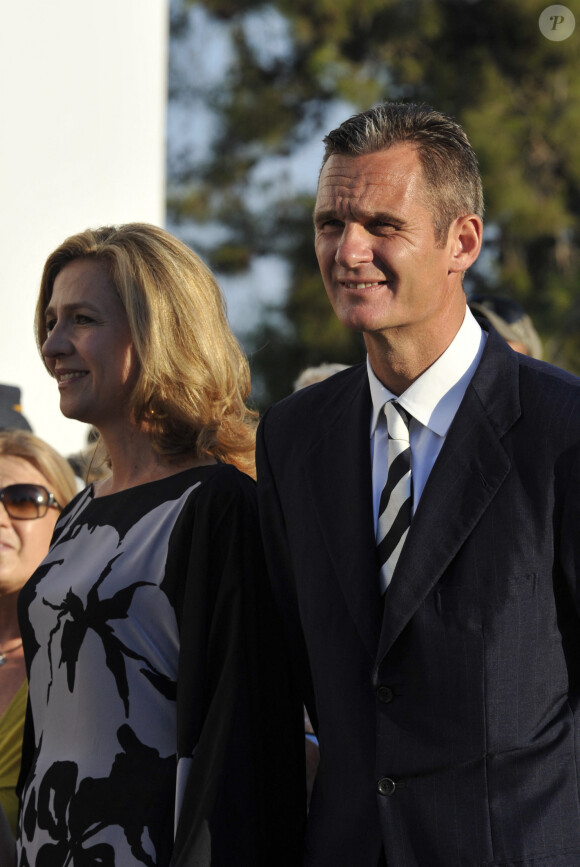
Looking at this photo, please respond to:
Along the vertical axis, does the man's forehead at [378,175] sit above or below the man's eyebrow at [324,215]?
above

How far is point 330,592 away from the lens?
207 centimetres

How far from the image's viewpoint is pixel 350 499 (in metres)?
2.09

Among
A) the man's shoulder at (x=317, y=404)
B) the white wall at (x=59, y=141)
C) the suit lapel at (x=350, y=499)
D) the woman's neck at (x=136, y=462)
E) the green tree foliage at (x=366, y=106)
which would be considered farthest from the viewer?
the green tree foliage at (x=366, y=106)

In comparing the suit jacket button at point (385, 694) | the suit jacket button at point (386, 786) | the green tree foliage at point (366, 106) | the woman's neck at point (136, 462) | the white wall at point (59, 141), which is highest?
the green tree foliage at point (366, 106)

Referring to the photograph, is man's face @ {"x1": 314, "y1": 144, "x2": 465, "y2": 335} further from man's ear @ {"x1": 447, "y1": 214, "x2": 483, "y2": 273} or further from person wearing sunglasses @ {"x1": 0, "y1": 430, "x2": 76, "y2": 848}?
person wearing sunglasses @ {"x1": 0, "y1": 430, "x2": 76, "y2": 848}

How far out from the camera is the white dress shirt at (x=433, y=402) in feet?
6.78

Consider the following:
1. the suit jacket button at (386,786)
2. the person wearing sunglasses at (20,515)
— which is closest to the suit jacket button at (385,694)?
the suit jacket button at (386,786)

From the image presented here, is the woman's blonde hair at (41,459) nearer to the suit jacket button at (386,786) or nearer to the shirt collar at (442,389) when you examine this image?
the shirt collar at (442,389)

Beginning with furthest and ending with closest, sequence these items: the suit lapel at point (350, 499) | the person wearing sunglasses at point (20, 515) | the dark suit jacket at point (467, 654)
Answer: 1. the person wearing sunglasses at point (20, 515)
2. the suit lapel at point (350, 499)
3. the dark suit jacket at point (467, 654)

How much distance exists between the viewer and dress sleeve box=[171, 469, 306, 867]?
2111 millimetres

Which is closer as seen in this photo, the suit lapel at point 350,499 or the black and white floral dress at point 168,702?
the suit lapel at point 350,499

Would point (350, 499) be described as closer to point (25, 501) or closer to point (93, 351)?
point (93, 351)

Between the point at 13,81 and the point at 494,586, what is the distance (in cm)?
426

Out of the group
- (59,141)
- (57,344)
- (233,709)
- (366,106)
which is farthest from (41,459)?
(366,106)
